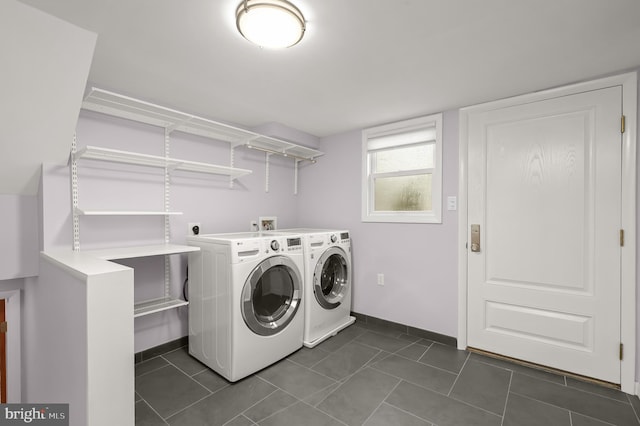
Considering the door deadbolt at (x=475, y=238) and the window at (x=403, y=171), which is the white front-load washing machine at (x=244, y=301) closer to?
the window at (x=403, y=171)

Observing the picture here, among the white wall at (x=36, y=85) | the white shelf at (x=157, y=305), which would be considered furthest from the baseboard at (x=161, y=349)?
the white wall at (x=36, y=85)

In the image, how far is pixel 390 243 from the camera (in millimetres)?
2885

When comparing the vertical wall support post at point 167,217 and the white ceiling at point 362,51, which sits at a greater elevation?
the white ceiling at point 362,51

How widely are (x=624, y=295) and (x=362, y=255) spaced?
1.93m

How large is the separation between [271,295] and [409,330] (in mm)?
1398

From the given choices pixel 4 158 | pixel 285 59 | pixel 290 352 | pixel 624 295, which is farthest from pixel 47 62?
pixel 624 295

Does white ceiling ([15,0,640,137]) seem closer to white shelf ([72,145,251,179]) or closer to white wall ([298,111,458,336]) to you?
white shelf ([72,145,251,179])

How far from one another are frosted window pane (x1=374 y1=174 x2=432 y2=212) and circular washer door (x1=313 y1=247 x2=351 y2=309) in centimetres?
68

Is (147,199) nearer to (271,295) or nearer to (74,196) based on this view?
(74,196)

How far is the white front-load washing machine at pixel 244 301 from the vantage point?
195 centimetres

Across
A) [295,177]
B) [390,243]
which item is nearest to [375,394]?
[390,243]

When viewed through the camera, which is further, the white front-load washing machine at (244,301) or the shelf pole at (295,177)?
the shelf pole at (295,177)

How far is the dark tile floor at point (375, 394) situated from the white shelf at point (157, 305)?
17.6 inches

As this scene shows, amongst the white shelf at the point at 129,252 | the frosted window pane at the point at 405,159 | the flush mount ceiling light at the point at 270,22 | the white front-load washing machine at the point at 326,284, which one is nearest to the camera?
the flush mount ceiling light at the point at 270,22
